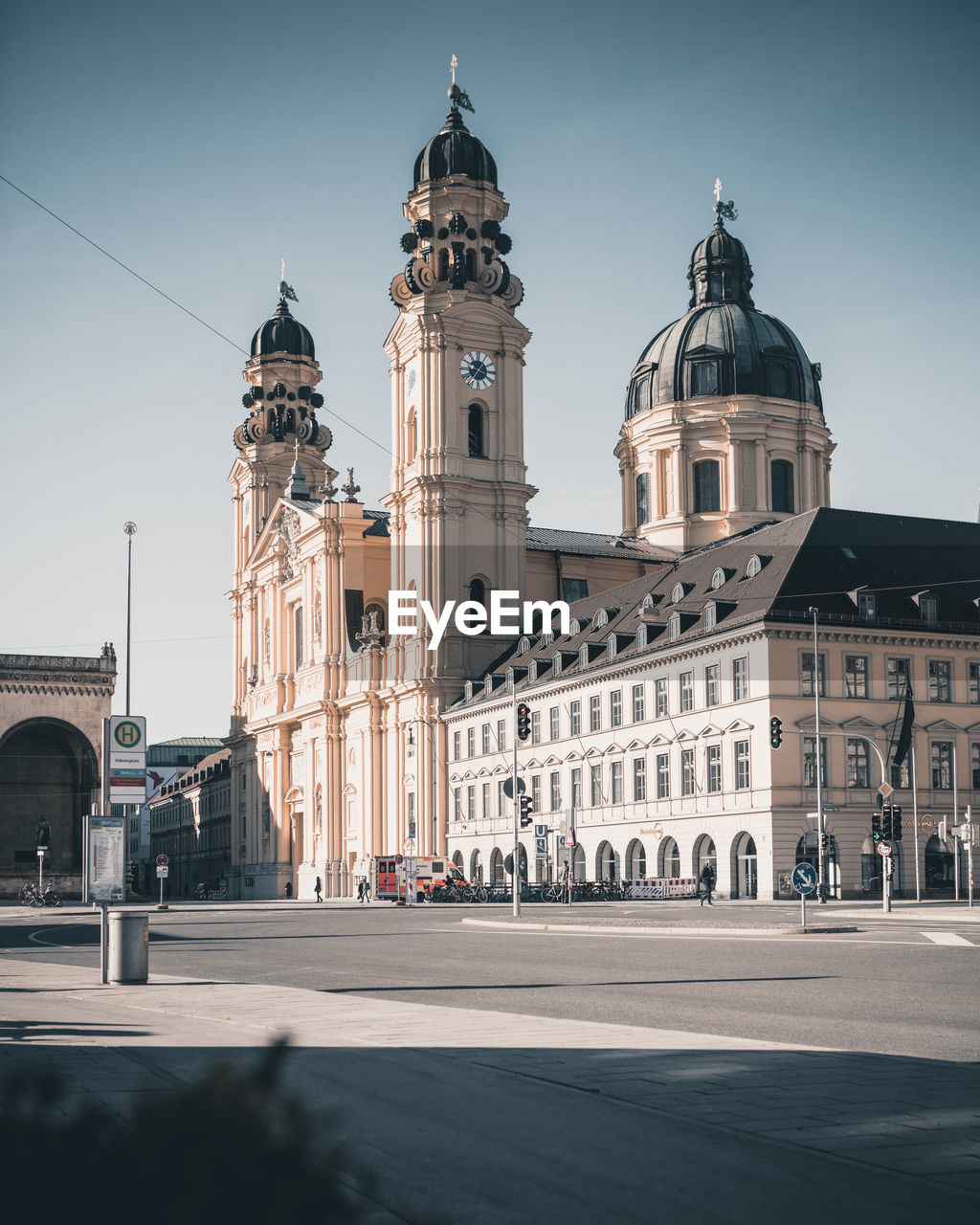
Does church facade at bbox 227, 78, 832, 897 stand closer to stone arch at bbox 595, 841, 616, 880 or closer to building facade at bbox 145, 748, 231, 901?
building facade at bbox 145, 748, 231, 901

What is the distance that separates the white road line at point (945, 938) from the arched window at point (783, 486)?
7156cm

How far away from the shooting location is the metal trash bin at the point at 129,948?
2036 centimetres

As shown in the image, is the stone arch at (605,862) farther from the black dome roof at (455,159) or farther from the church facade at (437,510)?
the black dome roof at (455,159)

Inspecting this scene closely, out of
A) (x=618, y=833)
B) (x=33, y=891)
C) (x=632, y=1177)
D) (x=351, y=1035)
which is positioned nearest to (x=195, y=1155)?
(x=632, y=1177)

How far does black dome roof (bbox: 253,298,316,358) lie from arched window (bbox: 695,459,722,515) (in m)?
39.0

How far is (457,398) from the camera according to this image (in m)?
92.1

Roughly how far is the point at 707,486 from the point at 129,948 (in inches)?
3358

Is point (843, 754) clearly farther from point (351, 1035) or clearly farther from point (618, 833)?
point (351, 1035)

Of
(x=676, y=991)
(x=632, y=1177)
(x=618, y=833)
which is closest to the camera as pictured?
(x=632, y=1177)

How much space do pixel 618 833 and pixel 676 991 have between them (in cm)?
5387

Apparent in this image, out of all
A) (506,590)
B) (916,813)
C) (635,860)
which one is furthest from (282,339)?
(916,813)

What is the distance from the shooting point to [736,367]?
10231cm

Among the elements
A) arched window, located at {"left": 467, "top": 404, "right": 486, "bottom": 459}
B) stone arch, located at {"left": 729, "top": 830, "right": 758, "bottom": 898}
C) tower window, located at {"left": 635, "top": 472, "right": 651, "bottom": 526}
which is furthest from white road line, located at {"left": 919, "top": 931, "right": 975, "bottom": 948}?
tower window, located at {"left": 635, "top": 472, "right": 651, "bottom": 526}

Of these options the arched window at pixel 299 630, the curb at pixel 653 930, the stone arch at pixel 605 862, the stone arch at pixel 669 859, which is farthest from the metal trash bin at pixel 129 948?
the arched window at pixel 299 630
